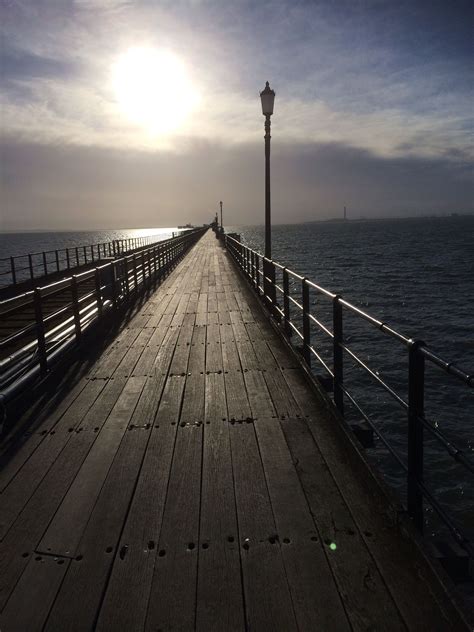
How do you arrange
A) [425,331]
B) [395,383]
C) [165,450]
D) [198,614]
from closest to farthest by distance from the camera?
[198,614]
[165,450]
[395,383]
[425,331]

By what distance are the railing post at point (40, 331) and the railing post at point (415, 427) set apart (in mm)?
4696

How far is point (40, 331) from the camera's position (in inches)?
233

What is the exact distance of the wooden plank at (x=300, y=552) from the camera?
2.29 m

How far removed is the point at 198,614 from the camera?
2303 mm

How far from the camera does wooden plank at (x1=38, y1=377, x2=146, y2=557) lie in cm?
289

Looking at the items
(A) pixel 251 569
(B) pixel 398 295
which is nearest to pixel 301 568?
(A) pixel 251 569

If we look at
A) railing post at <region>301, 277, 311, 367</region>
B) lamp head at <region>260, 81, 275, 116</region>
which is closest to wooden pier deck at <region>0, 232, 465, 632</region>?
railing post at <region>301, 277, 311, 367</region>

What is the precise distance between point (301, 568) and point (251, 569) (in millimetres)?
286

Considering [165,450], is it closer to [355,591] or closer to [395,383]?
[355,591]

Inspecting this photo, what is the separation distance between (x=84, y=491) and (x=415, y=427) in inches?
95.9

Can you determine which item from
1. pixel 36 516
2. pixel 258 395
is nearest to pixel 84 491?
pixel 36 516

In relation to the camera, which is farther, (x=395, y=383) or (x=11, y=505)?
(x=395, y=383)

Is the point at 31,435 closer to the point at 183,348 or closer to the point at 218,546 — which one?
the point at 218,546

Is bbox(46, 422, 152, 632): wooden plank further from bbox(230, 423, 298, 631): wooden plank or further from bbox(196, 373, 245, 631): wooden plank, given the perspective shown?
bbox(230, 423, 298, 631): wooden plank
